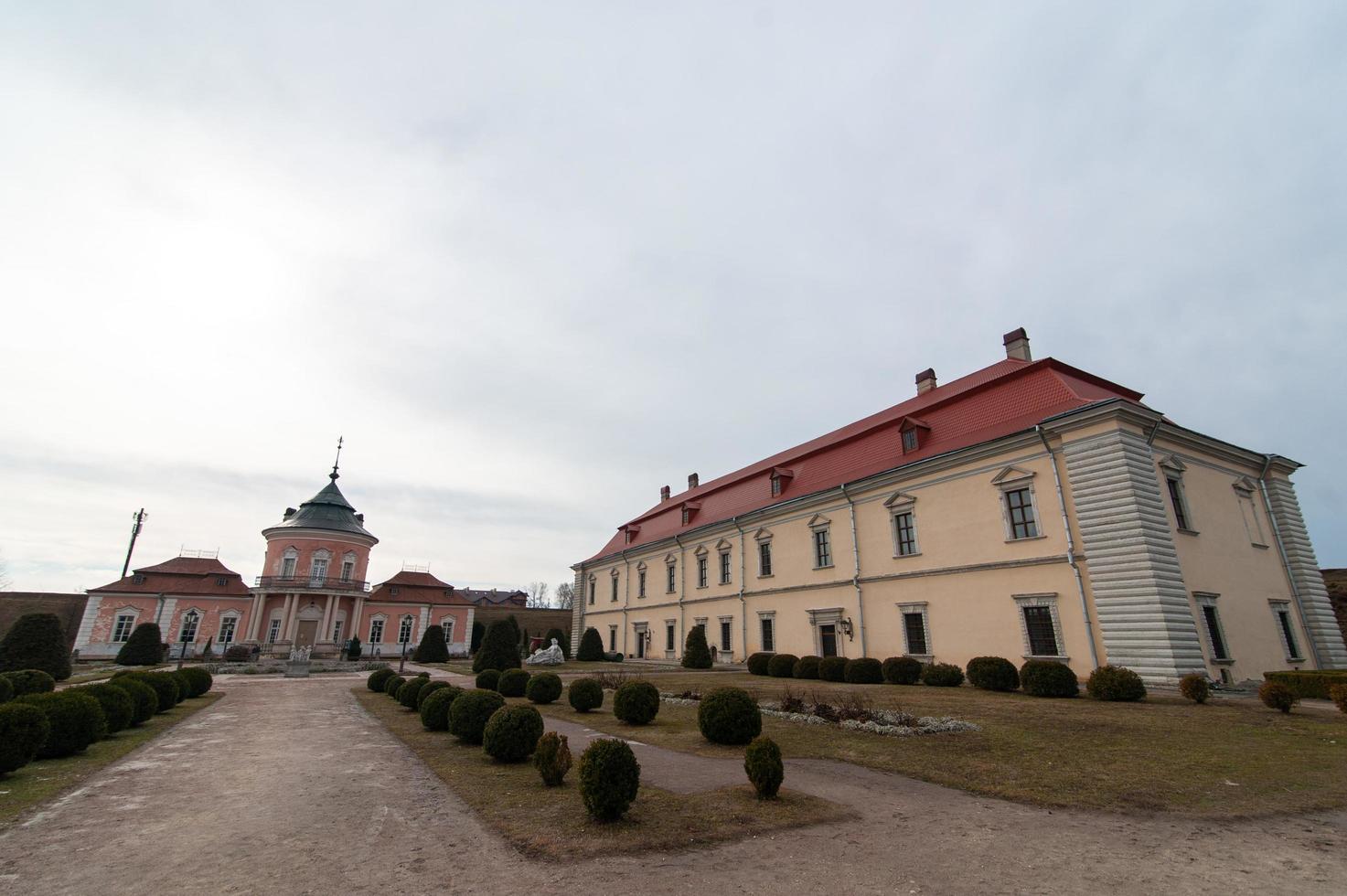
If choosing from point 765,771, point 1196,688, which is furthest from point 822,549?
point 765,771

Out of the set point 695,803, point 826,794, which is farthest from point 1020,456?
point 695,803

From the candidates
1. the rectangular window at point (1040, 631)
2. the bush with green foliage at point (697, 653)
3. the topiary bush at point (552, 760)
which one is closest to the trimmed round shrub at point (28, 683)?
the topiary bush at point (552, 760)

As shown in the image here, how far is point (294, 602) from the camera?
48094 millimetres

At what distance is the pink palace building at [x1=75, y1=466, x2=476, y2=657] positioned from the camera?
44.4 m

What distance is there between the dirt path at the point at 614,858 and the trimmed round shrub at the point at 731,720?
2318 mm

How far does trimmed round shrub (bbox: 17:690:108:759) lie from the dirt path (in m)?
2.64

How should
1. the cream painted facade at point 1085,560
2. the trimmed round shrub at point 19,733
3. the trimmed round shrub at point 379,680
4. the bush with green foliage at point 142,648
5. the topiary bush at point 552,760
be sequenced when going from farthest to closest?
the bush with green foliage at point 142,648, the trimmed round shrub at point 379,680, the cream painted facade at point 1085,560, the trimmed round shrub at point 19,733, the topiary bush at point 552,760

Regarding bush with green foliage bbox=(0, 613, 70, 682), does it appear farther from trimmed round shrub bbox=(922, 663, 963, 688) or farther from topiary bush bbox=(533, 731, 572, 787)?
trimmed round shrub bbox=(922, 663, 963, 688)

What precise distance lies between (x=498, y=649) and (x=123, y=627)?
34763 mm

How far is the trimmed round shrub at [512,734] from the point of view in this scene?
380 inches

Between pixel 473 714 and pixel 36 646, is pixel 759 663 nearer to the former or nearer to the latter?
pixel 473 714

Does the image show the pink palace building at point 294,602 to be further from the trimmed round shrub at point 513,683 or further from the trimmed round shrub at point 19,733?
the trimmed round shrub at point 19,733

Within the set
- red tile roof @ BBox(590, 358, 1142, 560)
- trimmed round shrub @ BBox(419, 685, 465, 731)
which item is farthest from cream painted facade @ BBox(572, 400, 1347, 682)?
trimmed round shrub @ BBox(419, 685, 465, 731)

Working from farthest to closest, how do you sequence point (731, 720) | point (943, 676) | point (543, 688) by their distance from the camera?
point (943, 676) < point (543, 688) < point (731, 720)
